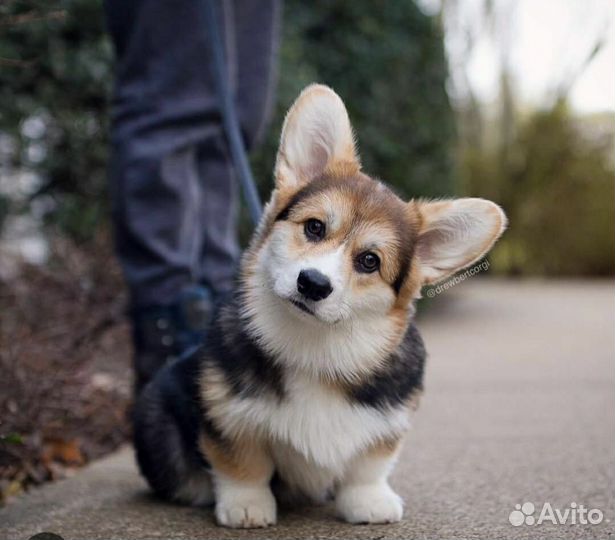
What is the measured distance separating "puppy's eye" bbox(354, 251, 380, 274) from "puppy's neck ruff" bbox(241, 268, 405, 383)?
137mm

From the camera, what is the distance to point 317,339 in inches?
93.6

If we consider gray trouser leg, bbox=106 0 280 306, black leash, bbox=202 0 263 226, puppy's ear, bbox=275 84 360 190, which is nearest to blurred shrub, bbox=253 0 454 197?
gray trouser leg, bbox=106 0 280 306

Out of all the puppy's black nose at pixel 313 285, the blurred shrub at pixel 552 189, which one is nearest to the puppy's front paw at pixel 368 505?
the puppy's black nose at pixel 313 285

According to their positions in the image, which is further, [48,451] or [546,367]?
[546,367]

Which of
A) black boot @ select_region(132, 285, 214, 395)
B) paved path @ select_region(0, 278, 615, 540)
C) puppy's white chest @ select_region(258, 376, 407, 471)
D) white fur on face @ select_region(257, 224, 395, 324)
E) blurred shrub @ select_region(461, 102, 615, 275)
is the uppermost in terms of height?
white fur on face @ select_region(257, 224, 395, 324)

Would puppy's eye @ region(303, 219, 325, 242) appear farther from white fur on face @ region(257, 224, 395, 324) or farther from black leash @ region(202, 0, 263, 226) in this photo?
black leash @ region(202, 0, 263, 226)

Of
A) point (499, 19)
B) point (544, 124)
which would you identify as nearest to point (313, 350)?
point (544, 124)

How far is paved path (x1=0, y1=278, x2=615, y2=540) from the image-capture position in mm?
2391

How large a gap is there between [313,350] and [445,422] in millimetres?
1826

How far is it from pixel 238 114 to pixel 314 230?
4.84 ft

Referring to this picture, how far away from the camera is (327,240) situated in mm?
2383

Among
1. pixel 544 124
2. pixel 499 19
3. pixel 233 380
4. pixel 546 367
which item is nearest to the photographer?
pixel 233 380

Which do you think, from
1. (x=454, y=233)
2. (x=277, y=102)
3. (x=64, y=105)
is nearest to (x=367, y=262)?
(x=454, y=233)

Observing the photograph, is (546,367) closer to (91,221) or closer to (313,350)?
(91,221)
